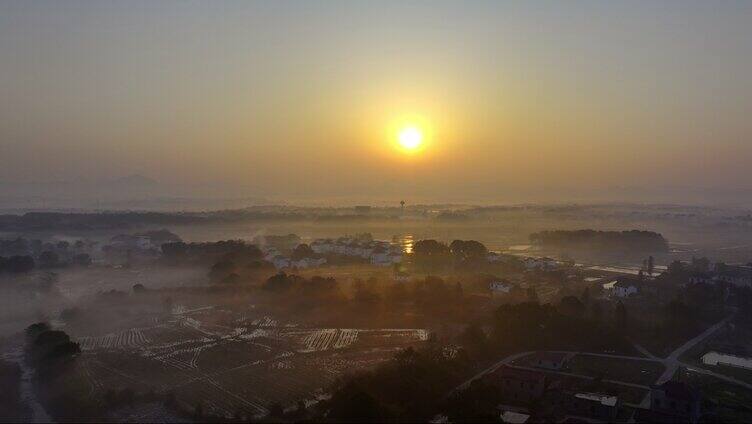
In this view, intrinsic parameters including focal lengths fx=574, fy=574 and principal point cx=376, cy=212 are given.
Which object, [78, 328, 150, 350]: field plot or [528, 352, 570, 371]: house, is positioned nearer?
[528, 352, 570, 371]: house

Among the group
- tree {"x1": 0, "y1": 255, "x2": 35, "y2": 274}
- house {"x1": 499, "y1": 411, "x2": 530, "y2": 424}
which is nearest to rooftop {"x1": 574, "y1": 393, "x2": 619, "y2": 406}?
house {"x1": 499, "y1": 411, "x2": 530, "y2": 424}

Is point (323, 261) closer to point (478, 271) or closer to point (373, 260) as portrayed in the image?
point (373, 260)

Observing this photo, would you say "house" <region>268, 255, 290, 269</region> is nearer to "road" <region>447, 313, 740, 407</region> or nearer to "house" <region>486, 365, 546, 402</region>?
"road" <region>447, 313, 740, 407</region>

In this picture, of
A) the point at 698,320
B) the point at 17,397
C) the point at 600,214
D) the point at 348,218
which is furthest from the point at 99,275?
the point at 600,214

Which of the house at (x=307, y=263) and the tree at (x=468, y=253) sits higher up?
the tree at (x=468, y=253)

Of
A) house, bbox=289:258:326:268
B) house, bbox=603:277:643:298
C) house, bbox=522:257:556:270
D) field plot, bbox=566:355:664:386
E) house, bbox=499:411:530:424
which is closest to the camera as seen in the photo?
house, bbox=499:411:530:424

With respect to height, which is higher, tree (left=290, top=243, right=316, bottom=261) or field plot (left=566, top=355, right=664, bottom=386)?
tree (left=290, top=243, right=316, bottom=261)

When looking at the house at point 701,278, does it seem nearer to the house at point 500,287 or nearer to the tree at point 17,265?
the house at point 500,287

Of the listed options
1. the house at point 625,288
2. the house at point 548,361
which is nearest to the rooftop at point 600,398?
the house at point 548,361
